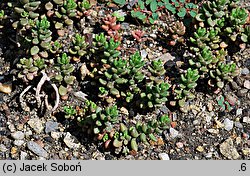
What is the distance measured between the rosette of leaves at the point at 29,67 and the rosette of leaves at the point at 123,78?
558mm

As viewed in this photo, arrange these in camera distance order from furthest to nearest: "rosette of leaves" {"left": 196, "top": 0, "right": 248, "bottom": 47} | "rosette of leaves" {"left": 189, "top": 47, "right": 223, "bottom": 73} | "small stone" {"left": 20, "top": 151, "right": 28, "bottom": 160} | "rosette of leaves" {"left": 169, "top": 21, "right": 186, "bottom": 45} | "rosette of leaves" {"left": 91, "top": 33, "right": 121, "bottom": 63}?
1. "rosette of leaves" {"left": 169, "top": 21, "right": 186, "bottom": 45}
2. "rosette of leaves" {"left": 196, "top": 0, "right": 248, "bottom": 47}
3. "rosette of leaves" {"left": 189, "top": 47, "right": 223, "bottom": 73}
4. "rosette of leaves" {"left": 91, "top": 33, "right": 121, "bottom": 63}
5. "small stone" {"left": 20, "top": 151, "right": 28, "bottom": 160}

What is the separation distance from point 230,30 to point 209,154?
3.86 feet

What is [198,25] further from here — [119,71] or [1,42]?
[1,42]

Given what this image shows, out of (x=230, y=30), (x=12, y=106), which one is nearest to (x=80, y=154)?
(x=12, y=106)

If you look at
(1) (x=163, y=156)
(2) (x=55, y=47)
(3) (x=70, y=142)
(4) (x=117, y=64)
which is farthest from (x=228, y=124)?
(2) (x=55, y=47)

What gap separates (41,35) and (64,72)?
1.24 ft

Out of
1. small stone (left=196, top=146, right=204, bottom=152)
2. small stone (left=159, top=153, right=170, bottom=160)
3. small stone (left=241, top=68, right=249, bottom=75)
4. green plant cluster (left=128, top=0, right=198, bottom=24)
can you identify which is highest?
green plant cluster (left=128, top=0, right=198, bottom=24)

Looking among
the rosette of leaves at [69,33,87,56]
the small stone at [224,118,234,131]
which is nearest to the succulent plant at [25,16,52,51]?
the rosette of leaves at [69,33,87,56]

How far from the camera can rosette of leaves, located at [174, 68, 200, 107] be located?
4.98m

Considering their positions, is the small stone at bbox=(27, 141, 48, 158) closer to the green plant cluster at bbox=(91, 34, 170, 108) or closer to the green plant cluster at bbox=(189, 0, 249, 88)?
the green plant cluster at bbox=(91, 34, 170, 108)

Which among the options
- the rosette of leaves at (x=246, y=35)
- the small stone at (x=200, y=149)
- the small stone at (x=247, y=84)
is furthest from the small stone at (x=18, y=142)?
the rosette of leaves at (x=246, y=35)

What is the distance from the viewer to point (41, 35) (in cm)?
508

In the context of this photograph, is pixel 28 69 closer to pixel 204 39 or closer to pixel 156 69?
pixel 156 69

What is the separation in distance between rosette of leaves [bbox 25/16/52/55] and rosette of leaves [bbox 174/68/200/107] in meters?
1.21
